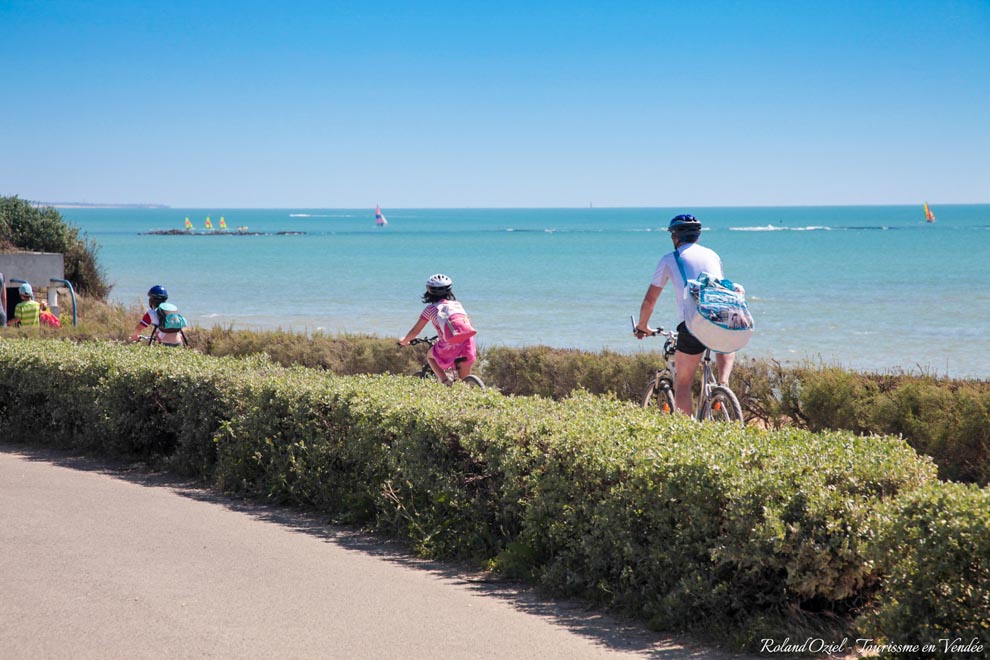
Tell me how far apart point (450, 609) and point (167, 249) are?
98.5 meters

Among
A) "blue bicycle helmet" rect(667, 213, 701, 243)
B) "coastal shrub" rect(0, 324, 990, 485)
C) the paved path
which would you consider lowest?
the paved path

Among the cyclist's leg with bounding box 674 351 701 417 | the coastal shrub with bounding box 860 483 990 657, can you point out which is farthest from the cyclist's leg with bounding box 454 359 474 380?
the coastal shrub with bounding box 860 483 990 657

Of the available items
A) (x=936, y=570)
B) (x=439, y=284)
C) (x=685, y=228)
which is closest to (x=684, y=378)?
(x=685, y=228)

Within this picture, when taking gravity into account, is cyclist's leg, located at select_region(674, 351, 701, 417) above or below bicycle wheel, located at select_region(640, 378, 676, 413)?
above

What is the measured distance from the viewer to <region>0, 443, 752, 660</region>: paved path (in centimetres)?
421

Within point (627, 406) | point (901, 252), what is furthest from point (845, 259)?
point (627, 406)

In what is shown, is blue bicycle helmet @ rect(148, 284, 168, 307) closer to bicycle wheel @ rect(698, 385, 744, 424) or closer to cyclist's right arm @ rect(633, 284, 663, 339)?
cyclist's right arm @ rect(633, 284, 663, 339)

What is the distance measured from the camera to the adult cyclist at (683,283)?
734 cm

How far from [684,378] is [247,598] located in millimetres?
3943

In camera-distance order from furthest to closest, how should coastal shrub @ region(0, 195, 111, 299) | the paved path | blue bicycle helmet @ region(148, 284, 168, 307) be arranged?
coastal shrub @ region(0, 195, 111, 299), blue bicycle helmet @ region(148, 284, 168, 307), the paved path

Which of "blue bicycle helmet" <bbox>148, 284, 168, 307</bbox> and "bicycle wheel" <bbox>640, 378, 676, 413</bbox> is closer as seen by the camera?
"bicycle wheel" <bbox>640, 378, 676, 413</bbox>

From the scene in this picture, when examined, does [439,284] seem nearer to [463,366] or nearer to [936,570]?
[463,366]

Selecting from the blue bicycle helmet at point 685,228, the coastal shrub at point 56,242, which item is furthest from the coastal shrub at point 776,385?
the coastal shrub at point 56,242

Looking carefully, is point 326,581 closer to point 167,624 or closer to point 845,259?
point 167,624
